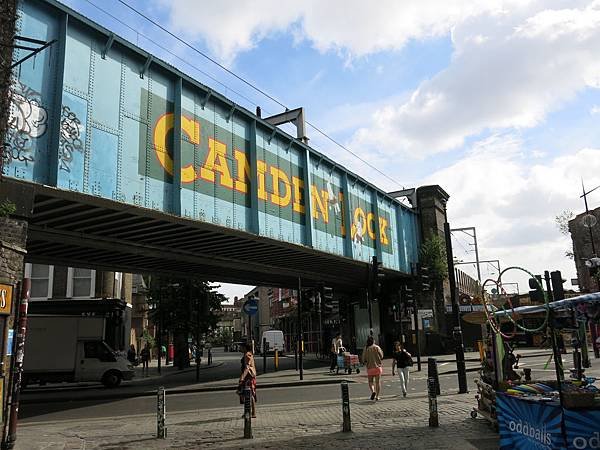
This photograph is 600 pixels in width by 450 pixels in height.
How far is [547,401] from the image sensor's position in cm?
662

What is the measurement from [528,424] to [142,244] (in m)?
16.5

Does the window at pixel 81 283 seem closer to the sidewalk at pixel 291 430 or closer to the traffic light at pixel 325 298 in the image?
the traffic light at pixel 325 298

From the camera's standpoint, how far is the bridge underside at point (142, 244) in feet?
47.6

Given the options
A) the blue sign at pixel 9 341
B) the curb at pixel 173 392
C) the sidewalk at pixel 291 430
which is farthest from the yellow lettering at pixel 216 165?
the blue sign at pixel 9 341

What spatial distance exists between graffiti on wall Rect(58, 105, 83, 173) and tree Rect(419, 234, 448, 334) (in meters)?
26.6

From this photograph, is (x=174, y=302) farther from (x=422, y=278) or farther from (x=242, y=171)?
(x=422, y=278)

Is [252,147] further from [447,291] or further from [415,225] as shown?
[447,291]

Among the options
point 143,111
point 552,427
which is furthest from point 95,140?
point 552,427

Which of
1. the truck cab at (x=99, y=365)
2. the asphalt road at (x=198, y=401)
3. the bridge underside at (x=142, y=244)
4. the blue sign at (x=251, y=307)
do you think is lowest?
the asphalt road at (x=198, y=401)

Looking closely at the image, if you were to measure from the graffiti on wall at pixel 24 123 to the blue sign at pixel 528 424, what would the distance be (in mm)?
11208

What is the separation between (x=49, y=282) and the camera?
33594mm

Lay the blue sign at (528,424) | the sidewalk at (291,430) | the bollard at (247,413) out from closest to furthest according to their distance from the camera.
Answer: the blue sign at (528,424) → the sidewalk at (291,430) → the bollard at (247,413)

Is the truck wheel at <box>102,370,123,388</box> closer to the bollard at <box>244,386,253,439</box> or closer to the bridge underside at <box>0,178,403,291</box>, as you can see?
the bridge underside at <box>0,178,403,291</box>

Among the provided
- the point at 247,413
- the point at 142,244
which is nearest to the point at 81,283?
the point at 142,244
